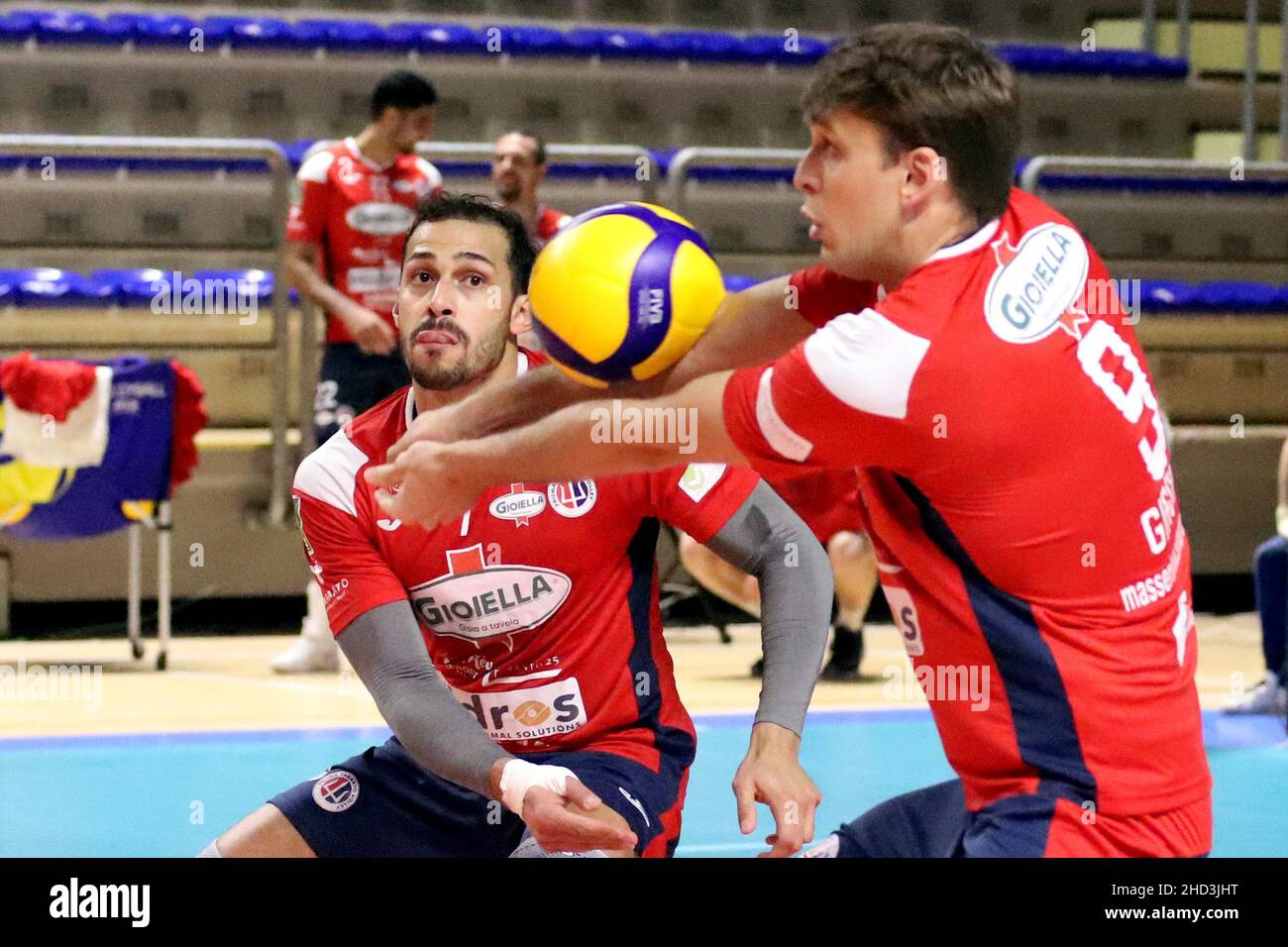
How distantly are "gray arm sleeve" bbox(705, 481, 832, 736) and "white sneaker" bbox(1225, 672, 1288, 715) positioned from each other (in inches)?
141

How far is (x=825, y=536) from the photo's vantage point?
20.3 feet

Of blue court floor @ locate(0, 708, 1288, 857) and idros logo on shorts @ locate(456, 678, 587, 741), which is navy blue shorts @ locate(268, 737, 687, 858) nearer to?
idros logo on shorts @ locate(456, 678, 587, 741)

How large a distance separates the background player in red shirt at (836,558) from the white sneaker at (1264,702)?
1.31 metres

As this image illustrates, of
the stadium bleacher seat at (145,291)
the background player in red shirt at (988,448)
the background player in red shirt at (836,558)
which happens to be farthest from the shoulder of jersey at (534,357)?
the stadium bleacher seat at (145,291)

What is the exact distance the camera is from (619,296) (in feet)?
7.33

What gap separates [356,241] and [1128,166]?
3.79 m

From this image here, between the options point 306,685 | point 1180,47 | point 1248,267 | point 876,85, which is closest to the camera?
point 876,85

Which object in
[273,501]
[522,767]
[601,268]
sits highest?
[601,268]

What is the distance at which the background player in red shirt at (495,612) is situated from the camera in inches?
101

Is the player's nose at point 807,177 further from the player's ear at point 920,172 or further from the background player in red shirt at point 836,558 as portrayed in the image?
the background player in red shirt at point 836,558

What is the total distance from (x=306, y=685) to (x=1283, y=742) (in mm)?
3327

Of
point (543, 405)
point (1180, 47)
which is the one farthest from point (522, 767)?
point (1180, 47)
